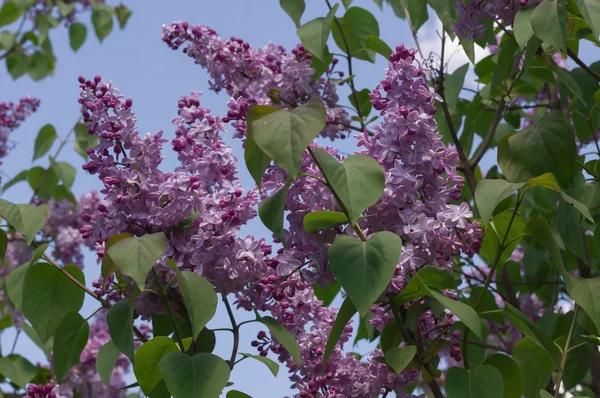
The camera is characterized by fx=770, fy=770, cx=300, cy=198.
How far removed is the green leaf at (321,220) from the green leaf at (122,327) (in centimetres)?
28

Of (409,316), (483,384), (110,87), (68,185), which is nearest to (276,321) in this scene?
(409,316)

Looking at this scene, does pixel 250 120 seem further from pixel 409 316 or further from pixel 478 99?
pixel 478 99

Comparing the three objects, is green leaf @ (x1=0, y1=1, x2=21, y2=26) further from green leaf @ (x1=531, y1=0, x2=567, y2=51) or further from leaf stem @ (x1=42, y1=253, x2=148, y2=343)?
green leaf @ (x1=531, y1=0, x2=567, y2=51)

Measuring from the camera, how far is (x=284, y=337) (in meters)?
1.22

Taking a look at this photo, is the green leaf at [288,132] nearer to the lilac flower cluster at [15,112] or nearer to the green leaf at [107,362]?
the green leaf at [107,362]

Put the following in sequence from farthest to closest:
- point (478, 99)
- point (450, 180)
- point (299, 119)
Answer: point (478, 99)
point (450, 180)
point (299, 119)

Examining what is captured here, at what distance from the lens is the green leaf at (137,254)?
1023 mm

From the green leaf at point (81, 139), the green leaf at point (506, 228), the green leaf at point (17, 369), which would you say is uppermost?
the green leaf at point (81, 139)

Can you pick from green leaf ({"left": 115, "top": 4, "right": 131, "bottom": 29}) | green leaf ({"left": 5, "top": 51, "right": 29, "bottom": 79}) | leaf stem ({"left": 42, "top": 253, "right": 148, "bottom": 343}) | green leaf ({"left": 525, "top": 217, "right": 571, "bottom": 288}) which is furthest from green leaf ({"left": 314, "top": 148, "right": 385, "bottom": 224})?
green leaf ({"left": 115, "top": 4, "right": 131, "bottom": 29})

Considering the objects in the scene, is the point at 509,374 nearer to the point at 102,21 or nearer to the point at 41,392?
the point at 41,392

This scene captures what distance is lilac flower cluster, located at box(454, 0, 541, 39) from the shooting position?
174 cm

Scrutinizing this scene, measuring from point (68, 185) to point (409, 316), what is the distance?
222 centimetres

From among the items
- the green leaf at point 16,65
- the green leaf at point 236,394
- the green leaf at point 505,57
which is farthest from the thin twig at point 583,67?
the green leaf at point 16,65

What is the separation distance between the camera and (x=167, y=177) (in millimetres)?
1307
